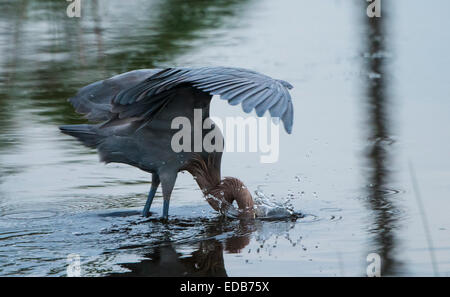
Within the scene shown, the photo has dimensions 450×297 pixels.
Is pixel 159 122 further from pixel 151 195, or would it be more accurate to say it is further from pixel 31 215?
pixel 31 215

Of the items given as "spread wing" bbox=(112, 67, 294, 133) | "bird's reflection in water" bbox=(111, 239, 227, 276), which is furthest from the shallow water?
"spread wing" bbox=(112, 67, 294, 133)

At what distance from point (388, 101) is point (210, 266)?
174 inches

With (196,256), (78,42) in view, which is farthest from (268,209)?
(78,42)

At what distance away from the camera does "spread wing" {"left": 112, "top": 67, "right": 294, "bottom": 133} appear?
523 cm

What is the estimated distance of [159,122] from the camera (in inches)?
251

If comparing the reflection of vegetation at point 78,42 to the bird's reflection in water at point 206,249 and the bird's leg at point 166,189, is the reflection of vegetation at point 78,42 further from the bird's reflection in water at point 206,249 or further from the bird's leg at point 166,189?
the bird's reflection in water at point 206,249

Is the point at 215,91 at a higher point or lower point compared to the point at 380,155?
higher

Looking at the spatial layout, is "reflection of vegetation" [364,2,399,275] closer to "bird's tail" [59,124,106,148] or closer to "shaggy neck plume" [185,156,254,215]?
"shaggy neck plume" [185,156,254,215]

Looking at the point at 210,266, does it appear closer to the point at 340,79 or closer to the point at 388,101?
the point at 388,101

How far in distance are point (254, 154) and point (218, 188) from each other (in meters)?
1.38

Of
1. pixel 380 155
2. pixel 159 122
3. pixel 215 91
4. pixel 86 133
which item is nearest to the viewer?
pixel 215 91

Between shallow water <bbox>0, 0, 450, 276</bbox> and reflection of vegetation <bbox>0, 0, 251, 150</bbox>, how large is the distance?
3 centimetres
